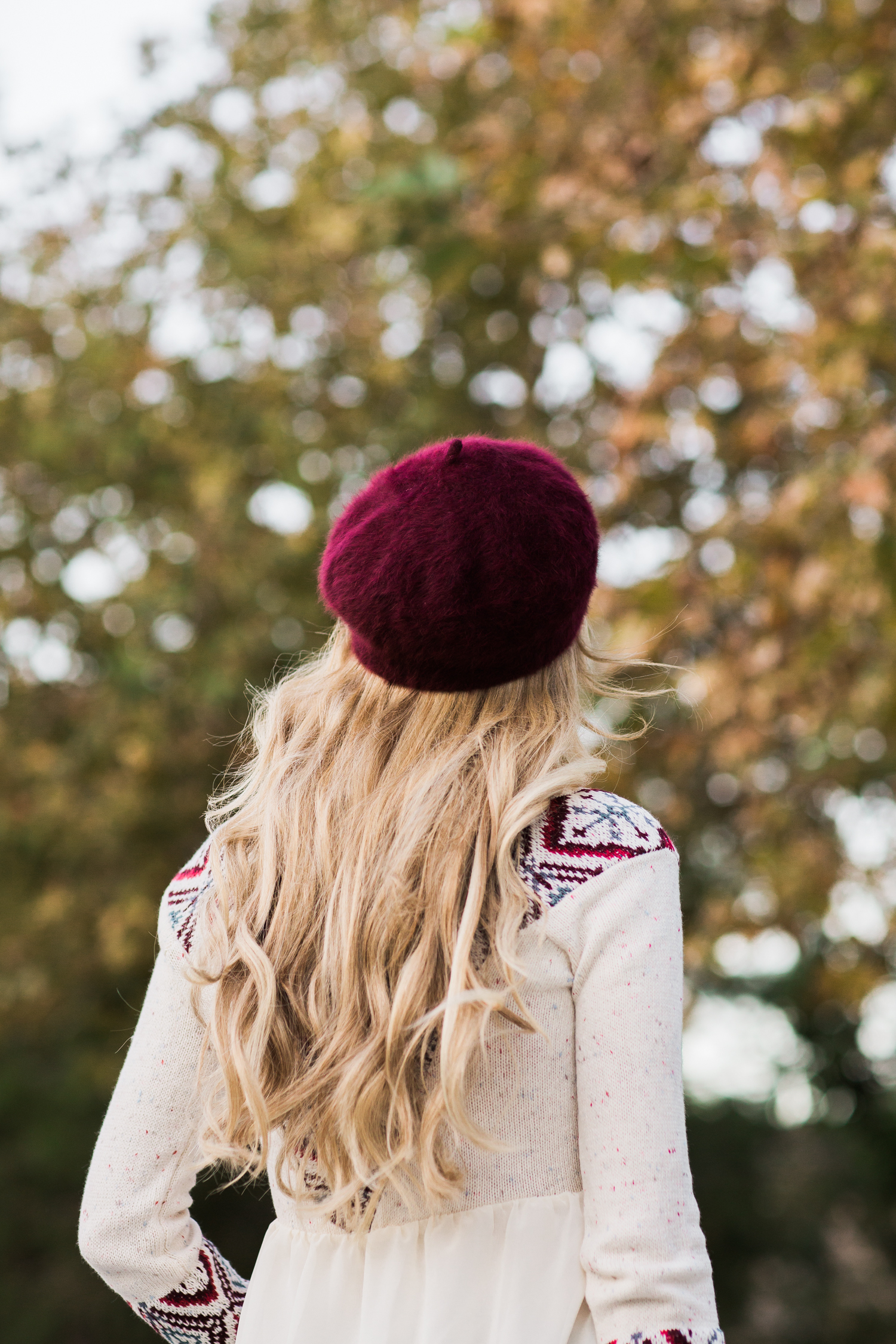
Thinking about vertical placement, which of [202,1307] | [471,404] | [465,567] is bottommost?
[471,404]

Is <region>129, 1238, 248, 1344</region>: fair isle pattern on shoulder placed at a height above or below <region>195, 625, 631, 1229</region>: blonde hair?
below

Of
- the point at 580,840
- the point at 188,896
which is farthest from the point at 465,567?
the point at 188,896

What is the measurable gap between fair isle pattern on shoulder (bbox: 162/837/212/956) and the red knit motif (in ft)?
1.18

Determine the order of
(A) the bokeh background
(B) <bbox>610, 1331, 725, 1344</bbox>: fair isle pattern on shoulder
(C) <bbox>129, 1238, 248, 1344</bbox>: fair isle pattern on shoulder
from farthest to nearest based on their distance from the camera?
1. (A) the bokeh background
2. (C) <bbox>129, 1238, 248, 1344</bbox>: fair isle pattern on shoulder
3. (B) <bbox>610, 1331, 725, 1344</bbox>: fair isle pattern on shoulder

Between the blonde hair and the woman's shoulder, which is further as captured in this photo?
the woman's shoulder

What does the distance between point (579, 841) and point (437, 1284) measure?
455 mm

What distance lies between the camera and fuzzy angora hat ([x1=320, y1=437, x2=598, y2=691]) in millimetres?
1240

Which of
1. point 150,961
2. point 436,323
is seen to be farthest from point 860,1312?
point 436,323

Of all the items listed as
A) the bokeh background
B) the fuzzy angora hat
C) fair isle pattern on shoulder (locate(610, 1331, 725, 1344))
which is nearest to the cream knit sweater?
fair isle pattern on shoulder (locate(610, 1331, 725, 1344))

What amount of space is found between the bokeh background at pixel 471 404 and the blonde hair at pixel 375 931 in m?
2.44

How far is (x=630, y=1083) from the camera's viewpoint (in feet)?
3.77

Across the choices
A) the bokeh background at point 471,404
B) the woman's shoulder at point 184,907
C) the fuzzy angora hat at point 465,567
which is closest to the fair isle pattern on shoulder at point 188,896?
the woman's shoulder at point 184,907

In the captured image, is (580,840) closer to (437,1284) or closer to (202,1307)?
(437,1284)

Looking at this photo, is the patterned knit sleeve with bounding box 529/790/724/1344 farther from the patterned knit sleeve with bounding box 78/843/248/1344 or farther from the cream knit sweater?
the patterned knit sleeve with bounding box 78/843/248/1344
